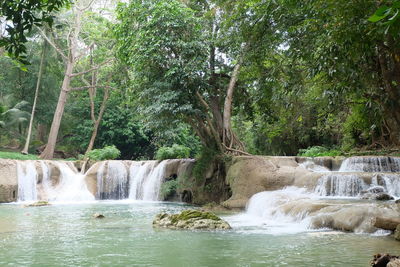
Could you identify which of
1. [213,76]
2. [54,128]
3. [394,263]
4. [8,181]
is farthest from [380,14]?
[54,128]

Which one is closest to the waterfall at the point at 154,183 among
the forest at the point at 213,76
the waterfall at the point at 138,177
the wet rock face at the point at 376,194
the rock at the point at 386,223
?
the waterfall at the point at 138,177

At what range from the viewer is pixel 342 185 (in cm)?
1180

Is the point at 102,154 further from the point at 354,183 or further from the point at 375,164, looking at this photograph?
the point at 354,183

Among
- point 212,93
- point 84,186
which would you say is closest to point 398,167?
point 212,93

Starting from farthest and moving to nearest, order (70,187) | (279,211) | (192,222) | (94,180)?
(94,180) < (70,187) < (279,211) < (192,222)

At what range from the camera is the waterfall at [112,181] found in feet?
64.5

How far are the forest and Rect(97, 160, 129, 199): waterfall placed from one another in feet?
7.70

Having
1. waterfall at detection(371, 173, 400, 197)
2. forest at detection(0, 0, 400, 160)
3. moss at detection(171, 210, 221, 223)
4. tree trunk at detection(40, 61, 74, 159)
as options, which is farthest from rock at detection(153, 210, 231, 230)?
tree trunk at detection(40, 61, 74, 159)

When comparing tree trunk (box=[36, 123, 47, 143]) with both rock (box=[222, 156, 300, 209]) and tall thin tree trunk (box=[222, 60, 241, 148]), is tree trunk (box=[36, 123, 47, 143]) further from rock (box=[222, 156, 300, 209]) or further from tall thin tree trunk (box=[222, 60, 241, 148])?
rock (box=[222, 156, 300, 209])

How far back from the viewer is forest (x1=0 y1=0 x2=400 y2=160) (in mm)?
6496

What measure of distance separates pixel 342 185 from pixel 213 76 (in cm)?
693

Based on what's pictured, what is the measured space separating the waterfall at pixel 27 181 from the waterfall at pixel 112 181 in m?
2.78

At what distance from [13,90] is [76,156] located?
6.24 metres

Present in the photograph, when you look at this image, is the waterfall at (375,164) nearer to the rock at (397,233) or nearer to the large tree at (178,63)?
the large tree at (178,63)
